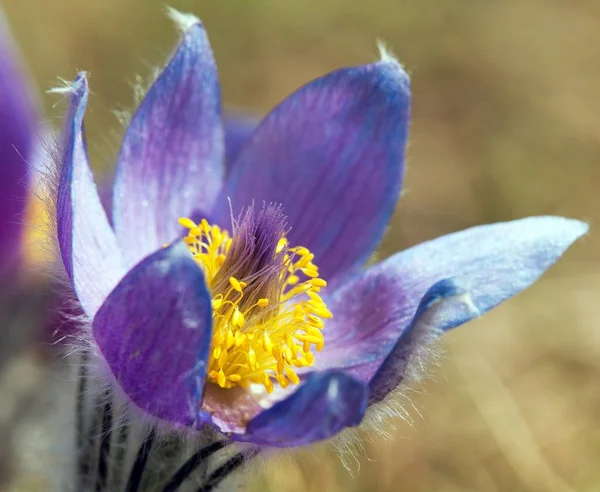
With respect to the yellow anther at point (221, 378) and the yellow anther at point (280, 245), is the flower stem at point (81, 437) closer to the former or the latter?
the yellow anther at point (221, 378)

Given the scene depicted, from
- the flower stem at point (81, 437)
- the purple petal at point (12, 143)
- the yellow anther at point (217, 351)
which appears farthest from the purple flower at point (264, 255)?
the purple petal at point (12, 143)

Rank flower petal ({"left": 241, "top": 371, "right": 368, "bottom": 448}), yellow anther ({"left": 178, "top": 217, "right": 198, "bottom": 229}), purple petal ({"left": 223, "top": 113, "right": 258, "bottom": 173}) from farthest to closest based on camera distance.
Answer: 1. purple petal ({"left": 223, "top": 113, "right": 258, "bottom": 173})
2. yellow anther ({"left": 178, "top": 217, "right": 198, "bottom": 229})
3. flower petal ({"left": 241, "top": 371, "right": 368, "bottom": 448})

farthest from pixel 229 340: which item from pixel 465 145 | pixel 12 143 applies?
pixel 465 145

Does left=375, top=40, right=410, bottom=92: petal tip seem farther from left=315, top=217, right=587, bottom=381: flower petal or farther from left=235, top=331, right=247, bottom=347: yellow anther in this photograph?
left=235, top=331, right=247, bottom=347: yellow anther

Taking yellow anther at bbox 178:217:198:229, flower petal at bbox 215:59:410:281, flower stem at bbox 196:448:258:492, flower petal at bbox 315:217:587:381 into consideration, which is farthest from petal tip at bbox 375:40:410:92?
A: flower stem at bbox 196:448:258:492

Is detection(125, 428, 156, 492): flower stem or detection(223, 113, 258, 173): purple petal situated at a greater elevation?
detection(223, 113, 258, 173): purple petal

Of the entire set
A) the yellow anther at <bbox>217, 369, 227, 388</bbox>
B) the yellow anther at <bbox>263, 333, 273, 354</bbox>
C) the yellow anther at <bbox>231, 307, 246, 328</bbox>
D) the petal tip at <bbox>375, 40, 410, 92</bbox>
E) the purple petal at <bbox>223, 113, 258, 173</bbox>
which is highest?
the petal tip at <bbox>375, 40, 410, 92</bbox>
